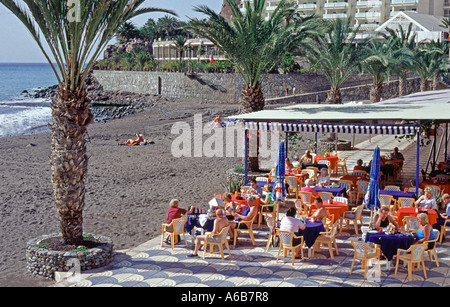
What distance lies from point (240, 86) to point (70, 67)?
151ft

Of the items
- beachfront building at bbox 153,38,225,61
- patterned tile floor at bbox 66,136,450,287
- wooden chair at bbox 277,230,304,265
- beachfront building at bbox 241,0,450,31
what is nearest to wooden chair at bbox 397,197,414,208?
patterned tile floor at bbox 66,136,450,287

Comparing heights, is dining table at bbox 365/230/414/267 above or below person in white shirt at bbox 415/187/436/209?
below

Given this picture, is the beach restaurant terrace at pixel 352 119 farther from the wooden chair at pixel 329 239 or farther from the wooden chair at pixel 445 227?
the wooden chair at pixel 329 239

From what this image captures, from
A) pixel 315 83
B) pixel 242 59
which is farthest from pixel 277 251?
pixel 315 83

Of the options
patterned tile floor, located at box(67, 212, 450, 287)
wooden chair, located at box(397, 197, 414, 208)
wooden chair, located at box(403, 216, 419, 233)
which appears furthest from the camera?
wooden chair, located at box(397, 197, 414, 208)

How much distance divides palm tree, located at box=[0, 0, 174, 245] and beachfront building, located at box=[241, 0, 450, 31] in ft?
222

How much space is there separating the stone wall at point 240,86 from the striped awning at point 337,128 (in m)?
29.7

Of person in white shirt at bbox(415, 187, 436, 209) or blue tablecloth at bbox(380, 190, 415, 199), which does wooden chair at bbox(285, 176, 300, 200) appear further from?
person in white shirt at bbox(415, 187, 436, 209)

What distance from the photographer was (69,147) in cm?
987

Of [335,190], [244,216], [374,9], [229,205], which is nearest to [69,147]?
[229,205]

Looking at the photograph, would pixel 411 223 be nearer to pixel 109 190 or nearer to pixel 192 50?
pixel 109 190

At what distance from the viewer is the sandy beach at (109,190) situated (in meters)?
12.5

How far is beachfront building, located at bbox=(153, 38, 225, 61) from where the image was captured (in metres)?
72.6

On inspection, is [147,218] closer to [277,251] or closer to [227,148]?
[277,251]
